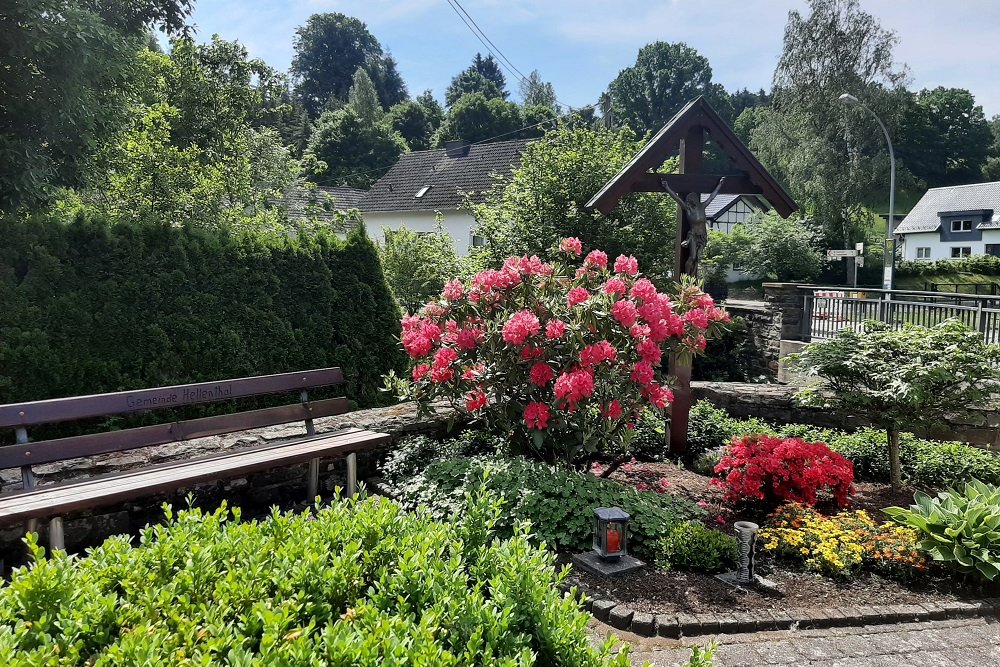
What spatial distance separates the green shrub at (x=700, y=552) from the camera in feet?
13.2

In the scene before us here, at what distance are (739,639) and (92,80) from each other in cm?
771

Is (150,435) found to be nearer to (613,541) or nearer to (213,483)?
(213,483)

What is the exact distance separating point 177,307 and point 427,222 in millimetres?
22905

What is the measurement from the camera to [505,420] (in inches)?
200

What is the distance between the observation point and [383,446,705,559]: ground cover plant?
165 inches

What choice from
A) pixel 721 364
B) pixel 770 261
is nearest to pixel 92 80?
pixel 721 364

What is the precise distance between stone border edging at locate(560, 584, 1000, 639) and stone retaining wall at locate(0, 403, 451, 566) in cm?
241

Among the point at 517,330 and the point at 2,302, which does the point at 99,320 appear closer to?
the point at 2,302

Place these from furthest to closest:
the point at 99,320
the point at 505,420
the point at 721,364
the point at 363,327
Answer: the point at 721,364 < the point at 363,327 < the point at 99,320 < the point at 505,420

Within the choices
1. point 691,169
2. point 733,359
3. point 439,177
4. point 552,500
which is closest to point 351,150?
point 439,177

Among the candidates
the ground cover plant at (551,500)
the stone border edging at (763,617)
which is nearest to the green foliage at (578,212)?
the ground cover plant at (551,500)

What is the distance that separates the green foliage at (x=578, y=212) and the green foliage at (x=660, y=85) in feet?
224

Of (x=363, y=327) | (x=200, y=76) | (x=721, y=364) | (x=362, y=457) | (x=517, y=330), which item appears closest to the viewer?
(x=517, y=330)

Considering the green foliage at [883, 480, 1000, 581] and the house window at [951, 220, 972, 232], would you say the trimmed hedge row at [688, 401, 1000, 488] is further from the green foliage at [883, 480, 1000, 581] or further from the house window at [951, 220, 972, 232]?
the house window at [951, 220, 972, 232]
